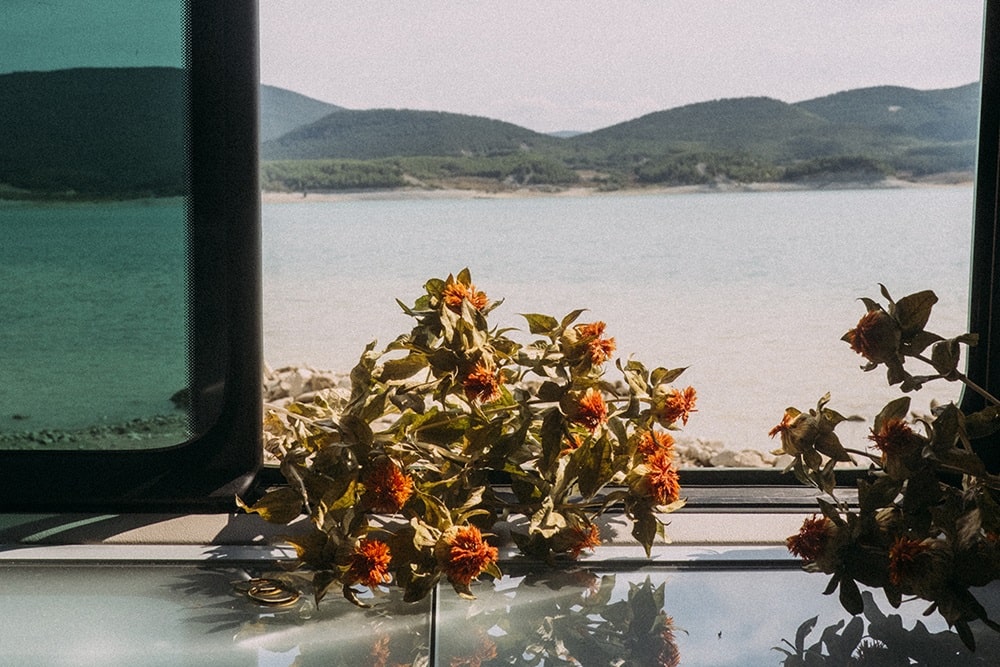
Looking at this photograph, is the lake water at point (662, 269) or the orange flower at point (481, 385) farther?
the lake water at point (662, 269)

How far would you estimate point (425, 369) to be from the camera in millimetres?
1003

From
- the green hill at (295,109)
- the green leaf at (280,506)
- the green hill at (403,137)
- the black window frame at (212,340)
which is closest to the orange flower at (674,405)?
the green leaf at (280,506)

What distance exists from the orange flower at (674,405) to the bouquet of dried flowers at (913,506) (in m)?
0.14

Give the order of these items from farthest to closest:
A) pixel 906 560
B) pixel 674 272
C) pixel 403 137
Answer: pixel 674 272 → pixel 403 137 → pixel 906 560

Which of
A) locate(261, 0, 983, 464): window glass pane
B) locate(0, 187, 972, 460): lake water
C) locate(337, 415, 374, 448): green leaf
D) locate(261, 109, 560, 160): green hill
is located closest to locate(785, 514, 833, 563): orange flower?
locate(337, 415, 374, 448): green leaf

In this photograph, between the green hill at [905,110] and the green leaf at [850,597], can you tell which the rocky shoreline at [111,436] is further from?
→ the green hill at [905,110]

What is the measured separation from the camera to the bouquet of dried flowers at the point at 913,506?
849 millimetres

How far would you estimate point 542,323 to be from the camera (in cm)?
100

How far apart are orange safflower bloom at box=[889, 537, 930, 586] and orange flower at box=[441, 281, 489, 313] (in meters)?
0.46

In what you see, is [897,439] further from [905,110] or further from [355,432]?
[905,110]

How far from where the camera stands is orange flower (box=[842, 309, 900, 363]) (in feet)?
2.91

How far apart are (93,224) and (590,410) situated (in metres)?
0.64

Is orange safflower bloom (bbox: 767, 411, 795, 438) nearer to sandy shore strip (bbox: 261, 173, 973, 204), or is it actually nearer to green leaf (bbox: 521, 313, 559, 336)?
green leaf (bbox: 521, 313, 559, 336)

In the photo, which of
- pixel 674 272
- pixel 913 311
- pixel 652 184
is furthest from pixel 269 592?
pixel 674 272
